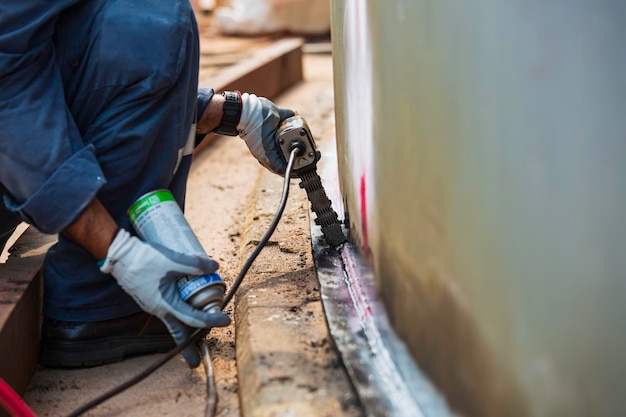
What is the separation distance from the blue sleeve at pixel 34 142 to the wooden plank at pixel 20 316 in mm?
190

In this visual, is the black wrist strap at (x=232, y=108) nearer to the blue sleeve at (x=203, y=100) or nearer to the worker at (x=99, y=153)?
the blue sleeve at (x=203, y=100)

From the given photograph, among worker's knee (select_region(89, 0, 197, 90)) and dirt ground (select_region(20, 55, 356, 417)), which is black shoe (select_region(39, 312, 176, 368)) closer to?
dirt ground (select_region(20, 55, 356, 417))

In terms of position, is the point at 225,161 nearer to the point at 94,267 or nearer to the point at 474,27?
the point at 94,267

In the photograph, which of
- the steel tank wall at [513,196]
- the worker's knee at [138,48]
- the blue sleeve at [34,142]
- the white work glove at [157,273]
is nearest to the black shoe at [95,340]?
the white work glove at [157,273]

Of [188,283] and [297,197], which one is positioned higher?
[188,283]

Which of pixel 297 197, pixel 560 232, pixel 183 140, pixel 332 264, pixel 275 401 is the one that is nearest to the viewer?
pixel 560 232

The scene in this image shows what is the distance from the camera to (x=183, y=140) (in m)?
1.84

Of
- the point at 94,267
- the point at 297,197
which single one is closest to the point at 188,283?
the point at 94,267

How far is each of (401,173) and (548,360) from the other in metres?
0.48

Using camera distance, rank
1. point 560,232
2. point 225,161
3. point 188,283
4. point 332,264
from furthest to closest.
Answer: point 225,161 → point 332,264 → point 188,283 → point 560,232

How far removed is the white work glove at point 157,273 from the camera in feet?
5.32

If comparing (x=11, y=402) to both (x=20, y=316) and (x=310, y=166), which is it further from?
(x=310, y=166)

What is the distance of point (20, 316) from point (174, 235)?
356 millimetres

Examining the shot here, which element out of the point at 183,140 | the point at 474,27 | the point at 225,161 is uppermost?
the point at 474,27
